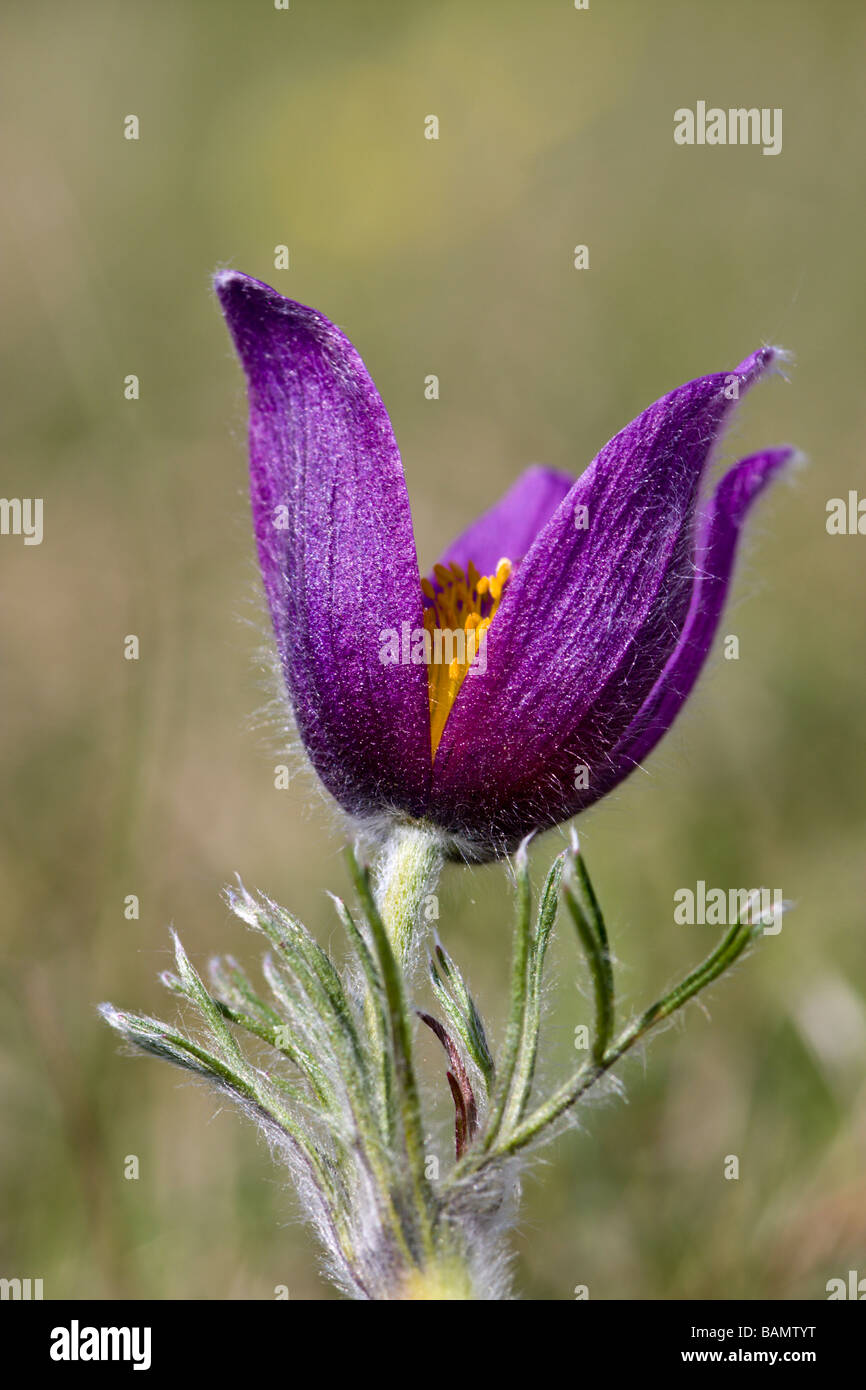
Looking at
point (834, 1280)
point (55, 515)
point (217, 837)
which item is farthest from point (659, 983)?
point (55, 515)

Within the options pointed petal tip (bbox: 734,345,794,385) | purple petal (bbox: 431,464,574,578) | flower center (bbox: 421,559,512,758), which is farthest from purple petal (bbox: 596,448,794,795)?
purple petal (bbox: 431,464,574,578)

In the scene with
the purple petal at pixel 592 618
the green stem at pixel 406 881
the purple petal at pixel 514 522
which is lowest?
the green stem at pixel 406 881

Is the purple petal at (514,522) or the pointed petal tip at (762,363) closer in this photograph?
the pointed petal tip at (762,363)

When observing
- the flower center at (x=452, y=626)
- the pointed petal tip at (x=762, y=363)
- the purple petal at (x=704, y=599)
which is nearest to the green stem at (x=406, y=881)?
the flower center at (x=452, y=626)

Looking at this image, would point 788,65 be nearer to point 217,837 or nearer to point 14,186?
point 14,186

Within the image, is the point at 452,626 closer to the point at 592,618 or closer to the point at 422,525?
the point at 592,618

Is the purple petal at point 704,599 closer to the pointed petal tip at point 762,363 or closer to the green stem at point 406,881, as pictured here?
the pointed petal tip at point 762,363
